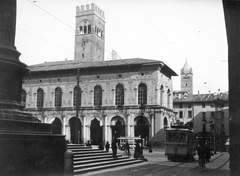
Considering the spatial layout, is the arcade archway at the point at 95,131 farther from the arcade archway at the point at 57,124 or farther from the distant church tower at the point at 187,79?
the distant church tower at the point at 187,79

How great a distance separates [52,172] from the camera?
Answer: 31.2 feet

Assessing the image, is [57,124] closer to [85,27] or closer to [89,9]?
[85,27]

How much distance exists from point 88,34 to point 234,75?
5671 cm

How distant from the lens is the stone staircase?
1362 centimetres

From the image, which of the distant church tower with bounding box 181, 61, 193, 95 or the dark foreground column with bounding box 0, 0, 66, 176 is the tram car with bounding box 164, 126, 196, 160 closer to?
the dark foreground column with bounding box 0, 0, 66, 176

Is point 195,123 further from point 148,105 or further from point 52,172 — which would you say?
point 52,172

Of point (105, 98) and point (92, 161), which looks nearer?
point (92, 161)

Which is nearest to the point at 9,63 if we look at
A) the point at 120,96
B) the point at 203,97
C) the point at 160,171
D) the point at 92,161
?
the point at 92,161

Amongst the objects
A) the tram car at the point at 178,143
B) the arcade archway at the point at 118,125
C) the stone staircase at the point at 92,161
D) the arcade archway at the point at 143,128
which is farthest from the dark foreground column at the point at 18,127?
the arcade archway at the point at 118,125

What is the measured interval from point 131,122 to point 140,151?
19.0 m

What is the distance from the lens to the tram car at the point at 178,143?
21656mm

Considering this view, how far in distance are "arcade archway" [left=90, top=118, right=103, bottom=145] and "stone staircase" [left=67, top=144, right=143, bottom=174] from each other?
22618mm

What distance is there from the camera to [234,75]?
8102 mm

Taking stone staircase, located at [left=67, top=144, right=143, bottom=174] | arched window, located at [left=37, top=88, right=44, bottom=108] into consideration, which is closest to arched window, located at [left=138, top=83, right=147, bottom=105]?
arched window, located at [left=37, top=88, right=44, bottom=108]
